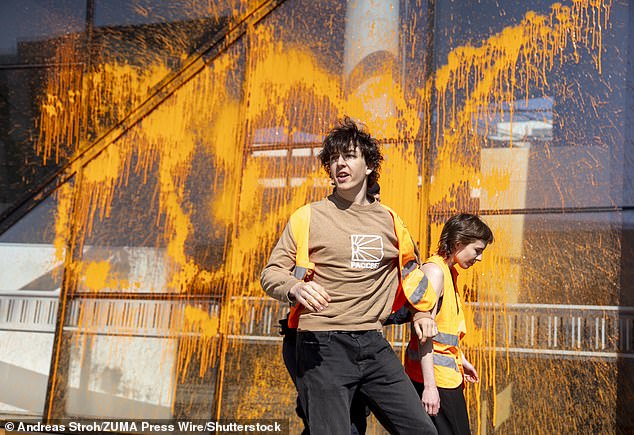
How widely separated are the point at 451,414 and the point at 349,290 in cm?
68

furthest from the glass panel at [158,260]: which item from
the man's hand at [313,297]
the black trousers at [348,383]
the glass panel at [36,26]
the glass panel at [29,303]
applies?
the man's hand at [313,297]

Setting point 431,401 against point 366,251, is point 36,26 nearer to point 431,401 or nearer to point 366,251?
point 366,251

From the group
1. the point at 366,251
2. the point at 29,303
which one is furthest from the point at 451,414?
the point at 29,303

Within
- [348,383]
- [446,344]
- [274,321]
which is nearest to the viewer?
[348,383]

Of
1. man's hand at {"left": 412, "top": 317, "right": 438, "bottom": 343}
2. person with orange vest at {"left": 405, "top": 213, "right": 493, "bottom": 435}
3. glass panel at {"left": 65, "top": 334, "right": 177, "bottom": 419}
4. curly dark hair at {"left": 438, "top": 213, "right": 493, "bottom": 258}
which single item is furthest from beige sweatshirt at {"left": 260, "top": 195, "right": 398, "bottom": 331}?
glass panel at {"left": 65, "top": 334, "right": 177, "bottom": 419}

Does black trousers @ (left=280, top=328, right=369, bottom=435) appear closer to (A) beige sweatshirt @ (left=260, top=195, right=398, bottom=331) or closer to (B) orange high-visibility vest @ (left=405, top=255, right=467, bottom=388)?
(A) beige sweatshirt @ (left=260, top=195, right=398, bottom=331)

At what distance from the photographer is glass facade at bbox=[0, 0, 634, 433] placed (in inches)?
147

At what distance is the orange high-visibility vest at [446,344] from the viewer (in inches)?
104

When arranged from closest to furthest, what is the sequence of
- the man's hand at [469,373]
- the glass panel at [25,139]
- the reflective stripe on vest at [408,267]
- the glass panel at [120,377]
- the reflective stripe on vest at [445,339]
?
1. the reflective stripe on vest at [408,267]
2. the reflective stripe on vest at [445,339]
3. the man's hand at [469,373]
4. the glass panel at [120,377]
5. the glass panel at [25,139]

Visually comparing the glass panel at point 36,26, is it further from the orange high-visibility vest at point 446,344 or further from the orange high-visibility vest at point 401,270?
the orange high-visibility vest at point 446,344

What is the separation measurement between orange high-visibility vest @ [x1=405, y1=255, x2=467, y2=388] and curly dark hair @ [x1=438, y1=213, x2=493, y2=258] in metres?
0.05

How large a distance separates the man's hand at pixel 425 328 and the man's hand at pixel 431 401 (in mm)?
230

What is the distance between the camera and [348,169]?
2424mm

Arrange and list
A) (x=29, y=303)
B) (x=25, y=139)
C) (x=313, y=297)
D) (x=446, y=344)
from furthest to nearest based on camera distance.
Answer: (x=25, y=139), (x=29, y=303), (x=446, y=344), (x=313, y=297)
